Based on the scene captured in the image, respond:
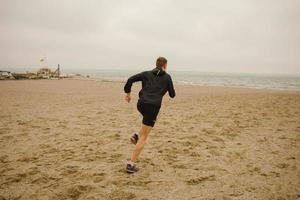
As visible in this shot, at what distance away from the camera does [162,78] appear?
194 inches

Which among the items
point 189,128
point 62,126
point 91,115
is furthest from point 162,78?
point 91,115

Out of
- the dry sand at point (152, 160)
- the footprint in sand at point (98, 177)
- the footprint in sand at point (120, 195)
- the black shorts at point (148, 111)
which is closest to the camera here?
the footprint in sand at point (120, 195)

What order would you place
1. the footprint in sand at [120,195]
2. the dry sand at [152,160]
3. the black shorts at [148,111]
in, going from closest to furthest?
1. the footprint in sand at [120,195]
2. the dry sand at [152,160]
3. the black shorts at [148,111]

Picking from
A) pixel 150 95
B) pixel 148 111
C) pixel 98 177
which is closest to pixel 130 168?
pixel 98 177

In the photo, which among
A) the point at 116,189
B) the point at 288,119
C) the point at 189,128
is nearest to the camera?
the point at 116,189

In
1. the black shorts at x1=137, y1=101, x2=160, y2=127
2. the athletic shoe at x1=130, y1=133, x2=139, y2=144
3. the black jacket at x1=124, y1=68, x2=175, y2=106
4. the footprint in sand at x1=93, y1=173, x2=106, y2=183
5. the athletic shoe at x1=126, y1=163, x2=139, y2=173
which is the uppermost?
the black jacket at x1=124, y1=68, x2=175, y2=106

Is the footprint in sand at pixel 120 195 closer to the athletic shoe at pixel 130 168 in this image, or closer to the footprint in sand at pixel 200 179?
the athletic shoe at pixel 130 168

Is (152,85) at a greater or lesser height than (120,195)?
greater

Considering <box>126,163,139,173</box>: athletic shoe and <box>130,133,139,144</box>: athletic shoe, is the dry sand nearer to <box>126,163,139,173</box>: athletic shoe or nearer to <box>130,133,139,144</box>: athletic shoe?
<box>126,163,139,173</box>: athletic shoe

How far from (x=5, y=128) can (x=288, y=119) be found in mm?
10324

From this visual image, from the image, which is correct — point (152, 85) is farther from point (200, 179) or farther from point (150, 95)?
point (200, 179)

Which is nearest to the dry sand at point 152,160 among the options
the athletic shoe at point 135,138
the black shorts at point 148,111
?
the athletic shoe at point 135,138

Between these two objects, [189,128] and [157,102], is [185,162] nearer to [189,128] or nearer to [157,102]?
[157,102]

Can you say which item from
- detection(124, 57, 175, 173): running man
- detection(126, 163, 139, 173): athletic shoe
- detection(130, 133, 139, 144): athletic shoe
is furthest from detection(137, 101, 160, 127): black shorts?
detection(126, 163, 139, 173): athletic shoe
